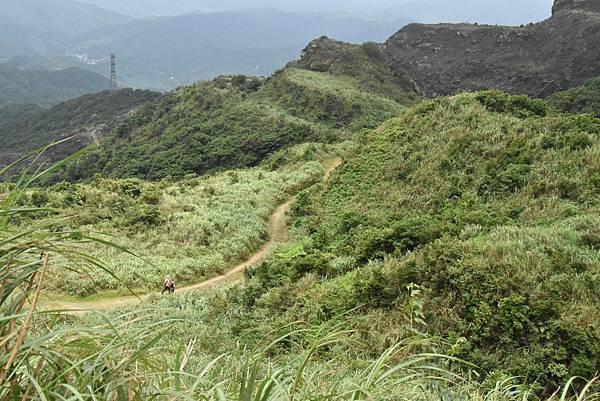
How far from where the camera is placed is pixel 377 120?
44906 mm

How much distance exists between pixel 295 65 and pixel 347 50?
7.03 metres

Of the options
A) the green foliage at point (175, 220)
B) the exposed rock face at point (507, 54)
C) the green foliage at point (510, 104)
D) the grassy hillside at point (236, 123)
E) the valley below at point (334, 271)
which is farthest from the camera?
the exposed rock face at point (507, 54)

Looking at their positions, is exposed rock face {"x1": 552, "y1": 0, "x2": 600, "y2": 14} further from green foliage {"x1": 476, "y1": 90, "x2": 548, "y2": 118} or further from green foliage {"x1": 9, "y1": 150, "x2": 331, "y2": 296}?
green foliage {"x1": 476, "y1": 90, "x2": 548, "y2": 118}

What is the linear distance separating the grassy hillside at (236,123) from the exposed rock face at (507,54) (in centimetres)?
1751

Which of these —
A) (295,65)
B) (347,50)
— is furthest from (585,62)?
(295,65)

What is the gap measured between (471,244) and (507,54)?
65.0 meters

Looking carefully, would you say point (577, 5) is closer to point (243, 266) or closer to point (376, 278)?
point (243, 266)

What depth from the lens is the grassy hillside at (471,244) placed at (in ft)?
20.3

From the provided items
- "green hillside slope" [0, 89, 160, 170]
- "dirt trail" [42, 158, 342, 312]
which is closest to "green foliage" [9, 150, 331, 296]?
"dirt trail" [42, 158, 342, 312]

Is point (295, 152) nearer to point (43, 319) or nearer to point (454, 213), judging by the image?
point (454, 213)

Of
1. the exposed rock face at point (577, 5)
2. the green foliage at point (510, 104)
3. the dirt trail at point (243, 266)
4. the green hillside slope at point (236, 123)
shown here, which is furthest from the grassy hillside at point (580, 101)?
the dirt trail at point (243, 266)

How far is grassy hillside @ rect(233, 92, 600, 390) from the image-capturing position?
20.3ft

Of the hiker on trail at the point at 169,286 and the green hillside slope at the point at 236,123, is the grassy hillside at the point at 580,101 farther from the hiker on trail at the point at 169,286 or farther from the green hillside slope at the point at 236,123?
the hiker on trail at the point at 169,286

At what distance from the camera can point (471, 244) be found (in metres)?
8.05
